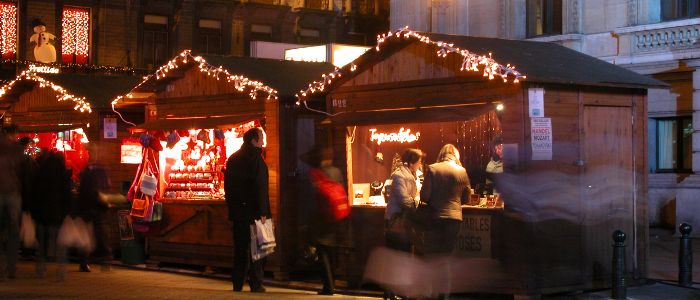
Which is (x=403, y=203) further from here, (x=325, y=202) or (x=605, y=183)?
(x=605, y=183)

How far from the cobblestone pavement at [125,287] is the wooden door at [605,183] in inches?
119

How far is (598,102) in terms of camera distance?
43.8 feet

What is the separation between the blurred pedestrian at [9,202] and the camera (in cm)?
1409

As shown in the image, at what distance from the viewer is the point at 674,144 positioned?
23.2 m

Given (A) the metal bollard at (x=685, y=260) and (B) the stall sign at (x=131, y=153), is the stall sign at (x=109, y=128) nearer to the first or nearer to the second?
(B) the stall sign at (x=131, y=153)

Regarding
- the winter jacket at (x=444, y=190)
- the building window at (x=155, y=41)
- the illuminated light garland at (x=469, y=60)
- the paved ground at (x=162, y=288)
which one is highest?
the building window at (x=155, y=41)

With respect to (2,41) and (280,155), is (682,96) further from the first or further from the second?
(2,41)

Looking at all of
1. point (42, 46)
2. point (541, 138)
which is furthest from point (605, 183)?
point (42, 46)

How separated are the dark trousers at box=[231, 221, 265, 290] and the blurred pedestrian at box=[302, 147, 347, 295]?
767mm

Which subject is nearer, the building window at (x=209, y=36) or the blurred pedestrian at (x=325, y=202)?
the blurred pedestrian at (x=325, y=202)

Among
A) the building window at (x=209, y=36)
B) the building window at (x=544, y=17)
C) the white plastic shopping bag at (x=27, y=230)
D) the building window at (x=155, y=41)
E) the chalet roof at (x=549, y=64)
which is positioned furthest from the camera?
the building window at (x=209, y=36)

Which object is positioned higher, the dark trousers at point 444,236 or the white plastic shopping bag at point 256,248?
the dark trousers at point 444,236

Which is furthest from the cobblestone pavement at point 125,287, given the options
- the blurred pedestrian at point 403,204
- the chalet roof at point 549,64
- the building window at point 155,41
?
the building window at point 155,41

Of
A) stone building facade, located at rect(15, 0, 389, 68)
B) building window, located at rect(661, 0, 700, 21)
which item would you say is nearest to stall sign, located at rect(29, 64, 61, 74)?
stone building facade, located at rect(15, 0, 389, 68)
